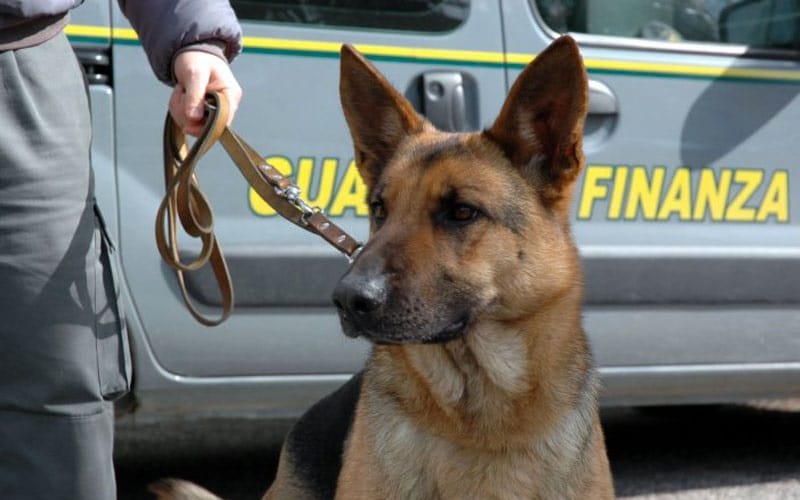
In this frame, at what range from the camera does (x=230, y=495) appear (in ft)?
14.0

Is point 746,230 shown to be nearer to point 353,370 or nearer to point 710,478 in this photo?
point 710,478

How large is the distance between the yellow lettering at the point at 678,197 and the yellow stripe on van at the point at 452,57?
35 cm

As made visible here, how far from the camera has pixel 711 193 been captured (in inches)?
158

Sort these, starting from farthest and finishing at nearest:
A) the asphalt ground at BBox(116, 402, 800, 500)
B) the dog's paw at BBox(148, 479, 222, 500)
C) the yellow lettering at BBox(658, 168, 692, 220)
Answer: the asphalt ground at BBox(116, 402, 800, 500), the yellow lettering at BBox(658, 168, 692, 220), the dog's paw at BBox(148, 479, 222, 500)

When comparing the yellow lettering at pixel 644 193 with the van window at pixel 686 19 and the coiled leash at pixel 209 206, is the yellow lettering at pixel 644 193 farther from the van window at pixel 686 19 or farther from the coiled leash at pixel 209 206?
the coiled leash at pixel 209 206

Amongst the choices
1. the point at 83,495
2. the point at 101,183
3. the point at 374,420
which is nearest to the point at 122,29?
the point at 101,183

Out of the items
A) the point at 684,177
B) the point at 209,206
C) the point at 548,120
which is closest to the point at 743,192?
the point at 684,177

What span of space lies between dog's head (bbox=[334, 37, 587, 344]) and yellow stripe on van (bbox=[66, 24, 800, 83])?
873 mm

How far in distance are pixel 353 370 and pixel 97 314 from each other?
1734mm

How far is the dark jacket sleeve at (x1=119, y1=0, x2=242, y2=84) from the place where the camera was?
224 centimetres

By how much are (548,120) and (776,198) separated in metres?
1.73

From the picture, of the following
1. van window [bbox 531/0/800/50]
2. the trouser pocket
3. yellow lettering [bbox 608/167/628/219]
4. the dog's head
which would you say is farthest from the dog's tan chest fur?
van window [bbox 531/0/800/50]

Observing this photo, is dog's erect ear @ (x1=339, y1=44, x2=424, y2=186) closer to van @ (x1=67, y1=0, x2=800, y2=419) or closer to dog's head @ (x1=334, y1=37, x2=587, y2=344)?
dog's head @ (x1=334, y1=37, x2=587, y2=344)

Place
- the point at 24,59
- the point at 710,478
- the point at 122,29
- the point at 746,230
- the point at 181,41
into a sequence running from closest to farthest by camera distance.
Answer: the point at 24,59 < the point at 181,41 < the point at 122,29 < the point at 746,230 < the point at 710,478
